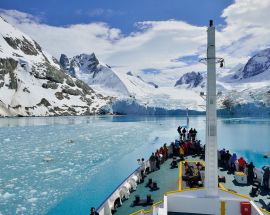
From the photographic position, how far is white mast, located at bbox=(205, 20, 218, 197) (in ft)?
41.3

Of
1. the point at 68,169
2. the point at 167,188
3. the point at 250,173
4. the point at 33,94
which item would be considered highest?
the point at 33,94

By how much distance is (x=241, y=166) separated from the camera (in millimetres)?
20359

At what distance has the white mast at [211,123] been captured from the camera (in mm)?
12594

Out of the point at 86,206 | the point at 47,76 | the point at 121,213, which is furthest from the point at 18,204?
the point at 47,76

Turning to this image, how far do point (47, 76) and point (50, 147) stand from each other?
15532cm

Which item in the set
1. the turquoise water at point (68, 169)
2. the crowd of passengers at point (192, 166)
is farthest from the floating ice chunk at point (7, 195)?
the crowd of passengers at point (192, 166)

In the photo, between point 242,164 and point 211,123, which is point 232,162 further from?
point 211,123

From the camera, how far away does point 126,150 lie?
47000 mm

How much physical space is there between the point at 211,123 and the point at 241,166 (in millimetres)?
9161

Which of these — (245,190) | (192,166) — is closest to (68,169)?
(192,166)

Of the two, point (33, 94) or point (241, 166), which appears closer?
point (241, 166)

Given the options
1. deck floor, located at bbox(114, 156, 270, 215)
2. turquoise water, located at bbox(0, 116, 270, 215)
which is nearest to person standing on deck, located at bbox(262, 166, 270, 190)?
deck floor, located at bbox(114, 156, 270, 215)

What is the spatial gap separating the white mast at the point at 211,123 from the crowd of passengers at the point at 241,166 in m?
6.18

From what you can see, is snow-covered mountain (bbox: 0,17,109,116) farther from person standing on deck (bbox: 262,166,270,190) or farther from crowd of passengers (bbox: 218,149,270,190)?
person standing on deck (bbox: 262,166,270,190)
